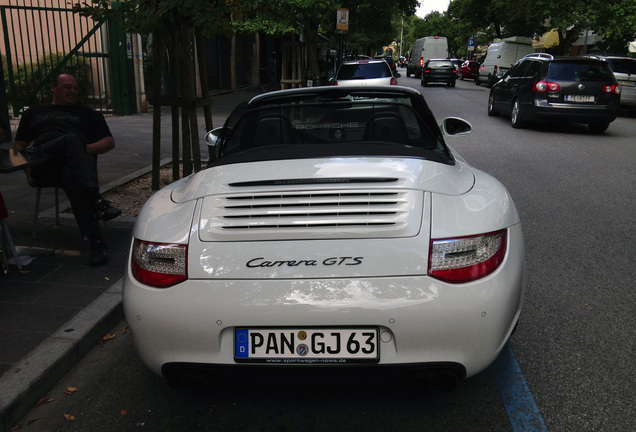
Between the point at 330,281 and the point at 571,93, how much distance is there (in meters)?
11.9

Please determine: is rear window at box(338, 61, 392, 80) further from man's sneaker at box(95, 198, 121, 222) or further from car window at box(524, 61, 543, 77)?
man's sneaker at box(95, 198, 121, 222)

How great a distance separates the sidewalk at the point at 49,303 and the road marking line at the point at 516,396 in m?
2.23

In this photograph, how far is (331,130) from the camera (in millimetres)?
3635

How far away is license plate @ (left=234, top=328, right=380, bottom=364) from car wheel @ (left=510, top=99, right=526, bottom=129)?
12323 mm

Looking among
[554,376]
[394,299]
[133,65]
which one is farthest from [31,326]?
[133,65]

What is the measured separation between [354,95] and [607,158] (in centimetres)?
770

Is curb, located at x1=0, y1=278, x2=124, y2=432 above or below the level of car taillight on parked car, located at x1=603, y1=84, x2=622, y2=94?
below

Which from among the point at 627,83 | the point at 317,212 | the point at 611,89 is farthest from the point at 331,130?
the point at 627,83

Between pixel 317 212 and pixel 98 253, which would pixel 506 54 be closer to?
pixel 98 253

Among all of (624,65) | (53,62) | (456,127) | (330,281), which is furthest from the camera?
(624,65)

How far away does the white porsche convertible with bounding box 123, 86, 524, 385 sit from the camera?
7.36 ft

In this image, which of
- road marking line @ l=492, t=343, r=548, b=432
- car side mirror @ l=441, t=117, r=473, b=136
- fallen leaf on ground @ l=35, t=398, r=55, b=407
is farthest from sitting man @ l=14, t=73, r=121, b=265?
road marking line @ l=492, t=343, r=548, b=432

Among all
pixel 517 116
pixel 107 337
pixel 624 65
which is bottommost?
pixel 107 337

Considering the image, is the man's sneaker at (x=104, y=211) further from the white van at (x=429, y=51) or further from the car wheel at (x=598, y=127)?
the white van at (x=429, y=51)
